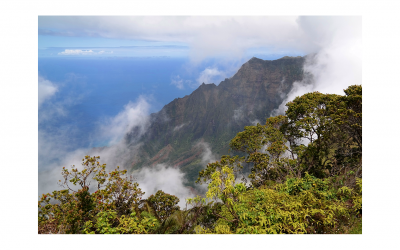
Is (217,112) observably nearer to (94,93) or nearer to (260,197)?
(94,93)

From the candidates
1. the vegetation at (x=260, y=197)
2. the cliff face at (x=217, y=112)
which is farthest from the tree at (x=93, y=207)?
the cliff face at (x=217, y=112)

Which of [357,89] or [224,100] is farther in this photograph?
[224,100]

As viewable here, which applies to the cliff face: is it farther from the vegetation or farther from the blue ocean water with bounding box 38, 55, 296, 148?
the vegetation

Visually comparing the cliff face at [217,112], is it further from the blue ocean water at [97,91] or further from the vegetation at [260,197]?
the vegetation at [260,197]

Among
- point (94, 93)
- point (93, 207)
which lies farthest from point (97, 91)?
point (93, 207)
